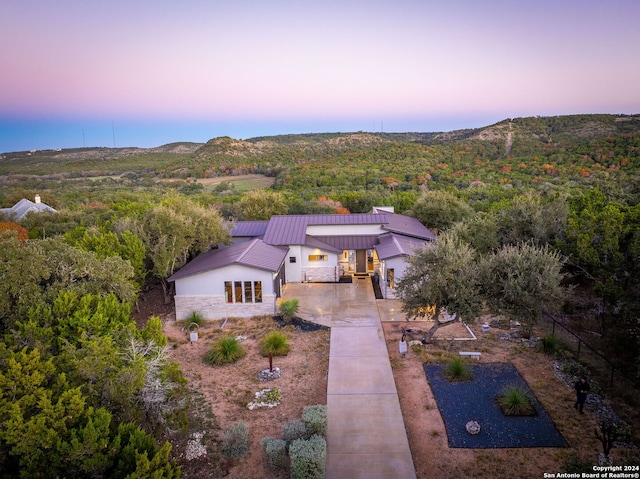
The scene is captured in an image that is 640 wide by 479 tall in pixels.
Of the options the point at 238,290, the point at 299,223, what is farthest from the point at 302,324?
the point at 299,223

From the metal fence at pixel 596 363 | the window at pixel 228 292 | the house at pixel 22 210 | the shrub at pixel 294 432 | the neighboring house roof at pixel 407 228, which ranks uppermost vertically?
the house at pixel 22 210

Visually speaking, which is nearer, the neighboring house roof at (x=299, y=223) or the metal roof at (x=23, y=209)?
the neighboring house roof at (x=299, y=223)

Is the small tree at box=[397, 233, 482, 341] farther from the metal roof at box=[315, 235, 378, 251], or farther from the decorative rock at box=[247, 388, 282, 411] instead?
the metal roof at box=[315, 235, 378, 251]

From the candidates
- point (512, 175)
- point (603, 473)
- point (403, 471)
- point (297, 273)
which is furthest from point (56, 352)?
point (512, 175)

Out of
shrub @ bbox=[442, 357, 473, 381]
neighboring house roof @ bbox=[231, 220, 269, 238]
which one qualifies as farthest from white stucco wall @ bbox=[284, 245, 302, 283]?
shrub @ bbox=[442, 357, 473, 381]

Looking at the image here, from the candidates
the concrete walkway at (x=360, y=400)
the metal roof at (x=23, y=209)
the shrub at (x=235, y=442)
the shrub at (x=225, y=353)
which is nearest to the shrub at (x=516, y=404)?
the concrete walkway at (x=360, y=400)

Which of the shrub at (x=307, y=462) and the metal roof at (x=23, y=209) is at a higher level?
the metal roof at (x=23, y=209)

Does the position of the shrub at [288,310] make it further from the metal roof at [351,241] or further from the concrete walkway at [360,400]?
the metal roof at [351,241]
